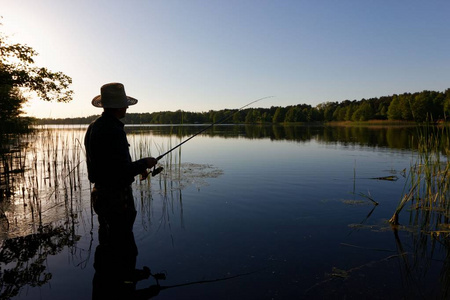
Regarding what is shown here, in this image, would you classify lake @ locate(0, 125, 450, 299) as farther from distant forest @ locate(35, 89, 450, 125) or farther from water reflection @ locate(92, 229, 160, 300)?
distant forest @ locate(35, 89, 450, 125)

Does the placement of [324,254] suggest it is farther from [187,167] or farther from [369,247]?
[187,167]

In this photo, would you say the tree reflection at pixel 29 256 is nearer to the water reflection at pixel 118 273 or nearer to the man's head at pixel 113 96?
the water reflection at pixel 118 273

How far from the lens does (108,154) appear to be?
359 cm

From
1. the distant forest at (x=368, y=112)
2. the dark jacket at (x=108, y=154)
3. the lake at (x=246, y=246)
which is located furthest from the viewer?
the distant forest at (x=368, y=112)

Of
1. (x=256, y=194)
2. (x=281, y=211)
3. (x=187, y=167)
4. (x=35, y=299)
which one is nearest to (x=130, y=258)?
(x=35, y=299)

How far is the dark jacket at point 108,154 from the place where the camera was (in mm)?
3580

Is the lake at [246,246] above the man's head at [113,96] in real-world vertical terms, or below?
below

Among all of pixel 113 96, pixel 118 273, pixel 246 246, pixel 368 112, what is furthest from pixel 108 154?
pixel 368 112

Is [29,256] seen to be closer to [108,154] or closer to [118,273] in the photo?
[118,273]

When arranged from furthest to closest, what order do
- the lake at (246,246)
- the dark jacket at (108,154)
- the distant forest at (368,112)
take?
1. the distant forest at (368,112)
2. the lake at (246,246)
3. the dark jacket at (108,154)

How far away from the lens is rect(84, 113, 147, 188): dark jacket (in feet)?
11.7

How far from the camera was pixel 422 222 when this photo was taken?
233 inches

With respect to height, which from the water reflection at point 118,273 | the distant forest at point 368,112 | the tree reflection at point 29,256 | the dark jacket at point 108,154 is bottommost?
the water reflection at point 118,273

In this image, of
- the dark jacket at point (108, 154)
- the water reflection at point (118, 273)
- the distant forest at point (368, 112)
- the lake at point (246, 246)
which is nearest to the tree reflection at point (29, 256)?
the lake at point (246, 246)
